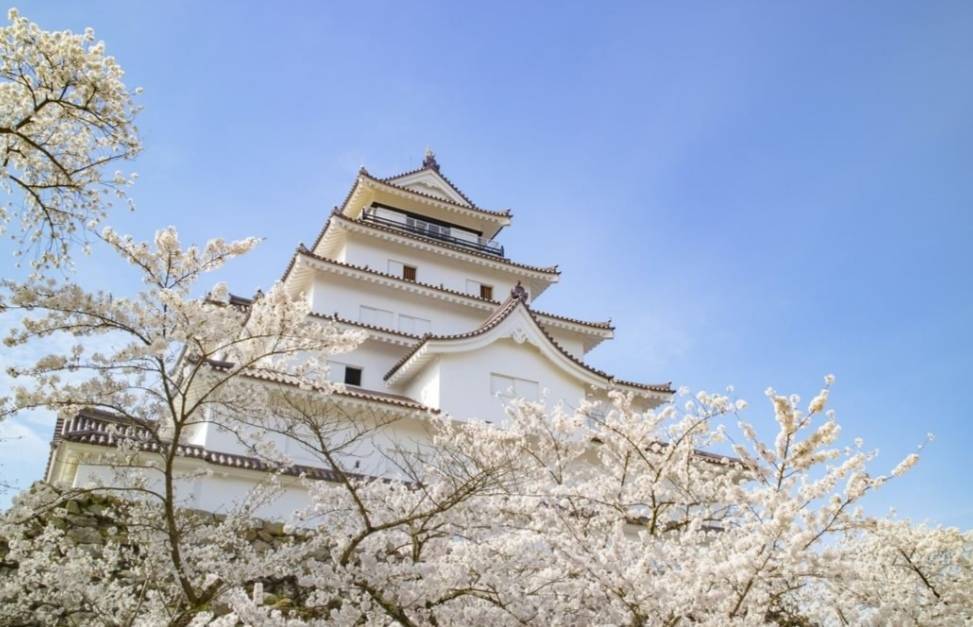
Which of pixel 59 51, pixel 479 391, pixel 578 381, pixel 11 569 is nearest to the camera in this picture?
pixel 59 51

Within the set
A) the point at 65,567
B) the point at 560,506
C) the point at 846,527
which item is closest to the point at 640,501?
the point at 560,506

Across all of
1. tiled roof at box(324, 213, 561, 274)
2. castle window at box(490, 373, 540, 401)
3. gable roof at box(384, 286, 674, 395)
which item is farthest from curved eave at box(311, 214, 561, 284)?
castle window at box(490, 373, 540, 401)

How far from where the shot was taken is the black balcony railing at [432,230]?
22.0 m

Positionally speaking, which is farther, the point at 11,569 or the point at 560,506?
the point at 11,569

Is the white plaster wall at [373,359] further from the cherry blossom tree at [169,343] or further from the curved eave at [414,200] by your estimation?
the cherry blossom tree at [169,343]

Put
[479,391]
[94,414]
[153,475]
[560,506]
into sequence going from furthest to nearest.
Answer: [479,391]
[94,414]
[153,475]
[560,506]

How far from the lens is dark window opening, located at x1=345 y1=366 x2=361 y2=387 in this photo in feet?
59.6

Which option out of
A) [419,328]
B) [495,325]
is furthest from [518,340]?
[419,328]

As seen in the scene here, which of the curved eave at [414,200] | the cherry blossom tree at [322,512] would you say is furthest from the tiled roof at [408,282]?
the cherry blossom tree at [322,512]

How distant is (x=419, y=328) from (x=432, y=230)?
4.46m

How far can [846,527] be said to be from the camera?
6.60 metres

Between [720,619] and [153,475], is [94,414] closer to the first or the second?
[153,475]

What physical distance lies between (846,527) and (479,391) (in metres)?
11.1

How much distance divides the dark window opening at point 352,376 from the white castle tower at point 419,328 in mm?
26
